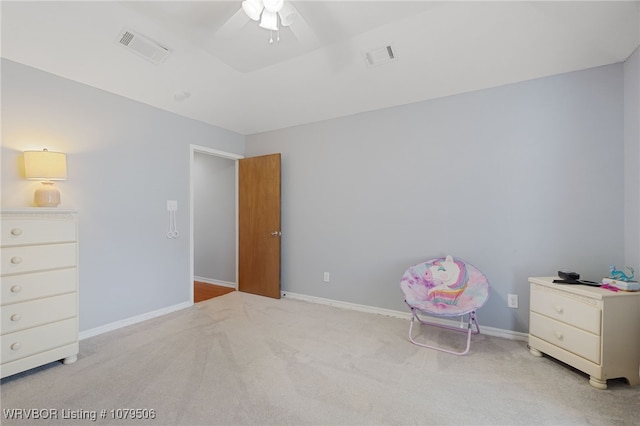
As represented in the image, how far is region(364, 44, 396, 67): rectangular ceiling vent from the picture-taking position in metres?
2.48

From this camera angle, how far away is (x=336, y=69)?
2.77 meters

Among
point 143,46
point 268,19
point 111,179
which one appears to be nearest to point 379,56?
point 268,19

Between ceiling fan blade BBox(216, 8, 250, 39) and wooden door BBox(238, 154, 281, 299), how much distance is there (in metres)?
2.04

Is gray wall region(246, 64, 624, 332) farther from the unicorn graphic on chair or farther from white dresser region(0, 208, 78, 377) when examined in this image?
white dresser region(0, 208, 78, 377)

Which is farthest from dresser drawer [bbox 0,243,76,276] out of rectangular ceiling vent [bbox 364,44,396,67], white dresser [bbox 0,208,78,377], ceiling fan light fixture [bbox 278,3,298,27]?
rectangular ceiling vent [bbox 364,44,396,67]

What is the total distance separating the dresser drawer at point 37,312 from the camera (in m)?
1.84

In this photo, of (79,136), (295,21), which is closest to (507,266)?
(295,21)

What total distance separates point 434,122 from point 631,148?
150 cm

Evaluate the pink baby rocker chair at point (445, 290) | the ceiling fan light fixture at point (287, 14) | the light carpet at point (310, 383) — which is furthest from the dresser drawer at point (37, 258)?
the pink baby rocker chair at point (445, 290)

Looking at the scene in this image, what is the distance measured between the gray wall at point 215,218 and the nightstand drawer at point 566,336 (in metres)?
3.75

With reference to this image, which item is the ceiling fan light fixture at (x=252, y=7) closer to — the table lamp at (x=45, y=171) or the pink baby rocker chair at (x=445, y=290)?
the table lamp at (x=45, y=171)

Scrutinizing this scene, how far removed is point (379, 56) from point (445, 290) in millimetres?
2235

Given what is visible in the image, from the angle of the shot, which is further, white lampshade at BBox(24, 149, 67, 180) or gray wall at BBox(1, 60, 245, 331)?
gray wall at BBox(1, 60, 245, 331)

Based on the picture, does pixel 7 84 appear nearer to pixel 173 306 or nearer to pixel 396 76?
pixel 173 306
